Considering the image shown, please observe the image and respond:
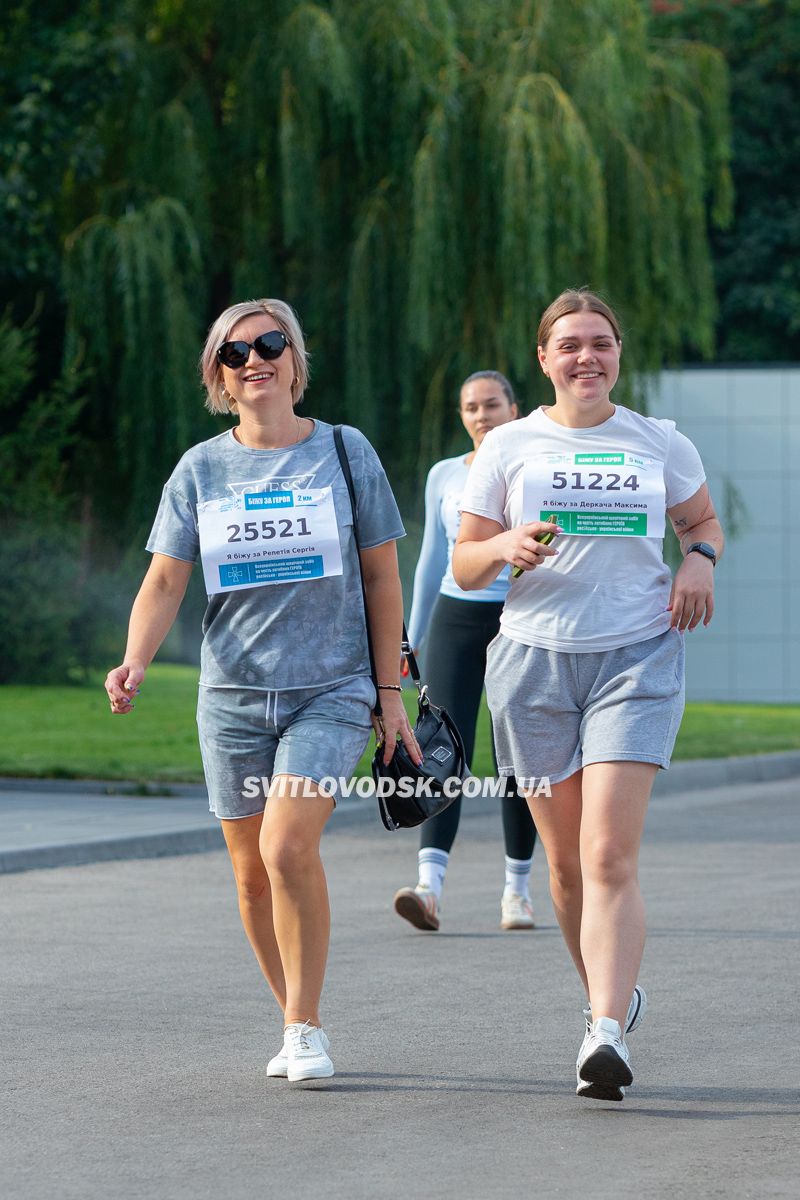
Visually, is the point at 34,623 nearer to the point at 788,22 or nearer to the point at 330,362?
the point at 330,362

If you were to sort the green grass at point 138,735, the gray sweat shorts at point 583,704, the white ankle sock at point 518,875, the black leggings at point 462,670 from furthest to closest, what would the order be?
the green grass at point 138,735
the white ankle sock at point 518,875
the black leggings at point 462,670
the gray sweat shorts at point 583,704

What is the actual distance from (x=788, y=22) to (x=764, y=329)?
252 inches

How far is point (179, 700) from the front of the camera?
1920 cm

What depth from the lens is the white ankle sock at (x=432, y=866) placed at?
7789mm

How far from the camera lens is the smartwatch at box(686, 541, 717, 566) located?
5098mm

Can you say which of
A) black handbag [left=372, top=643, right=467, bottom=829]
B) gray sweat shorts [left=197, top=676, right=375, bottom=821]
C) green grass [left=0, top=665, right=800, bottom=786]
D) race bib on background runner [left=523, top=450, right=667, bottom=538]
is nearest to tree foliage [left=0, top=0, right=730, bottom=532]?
green grass [left=0, top=665, right=800, bottom=786]

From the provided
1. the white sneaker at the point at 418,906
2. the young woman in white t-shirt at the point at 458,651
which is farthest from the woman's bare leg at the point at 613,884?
the white sneaker at the point at 418,906

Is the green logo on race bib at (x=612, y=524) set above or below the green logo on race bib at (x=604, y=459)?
below

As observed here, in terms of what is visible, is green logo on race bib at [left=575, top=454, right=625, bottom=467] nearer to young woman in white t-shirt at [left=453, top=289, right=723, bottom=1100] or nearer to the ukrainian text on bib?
young woman in white t-shirt at [left=453, top=289, right=723, bottom=1100]

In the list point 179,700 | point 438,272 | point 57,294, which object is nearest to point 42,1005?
point 179,700

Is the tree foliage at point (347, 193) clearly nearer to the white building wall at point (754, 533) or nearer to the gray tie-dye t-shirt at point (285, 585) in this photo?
the white building wall at point (754, 533)

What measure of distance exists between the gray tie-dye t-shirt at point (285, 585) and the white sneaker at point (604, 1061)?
1.09m

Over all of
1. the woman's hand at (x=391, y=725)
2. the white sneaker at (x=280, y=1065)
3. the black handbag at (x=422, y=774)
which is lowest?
the white sneaker at (x=280, y=1065)

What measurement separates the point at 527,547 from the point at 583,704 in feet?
1.51
